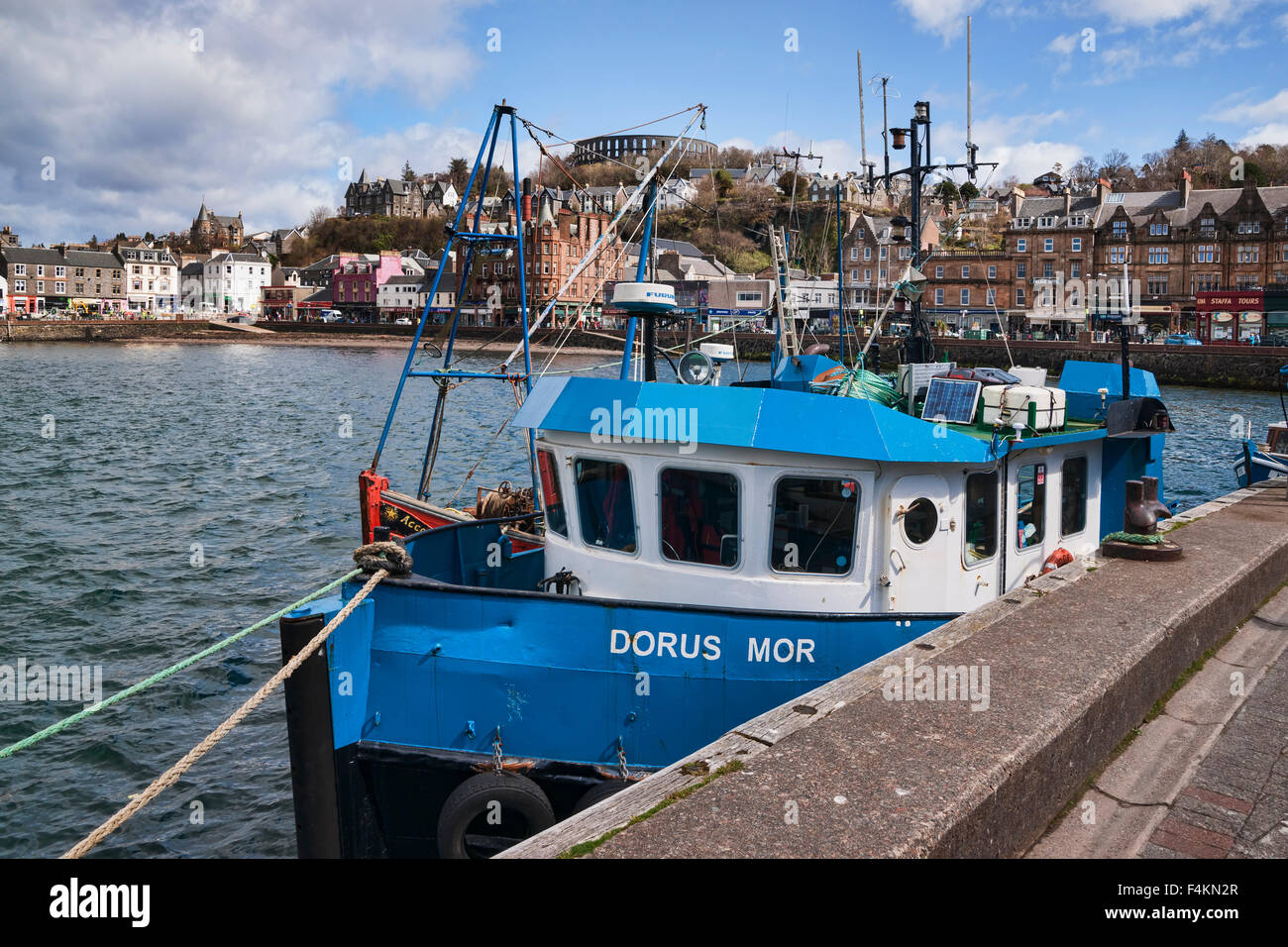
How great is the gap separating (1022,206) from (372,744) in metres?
102

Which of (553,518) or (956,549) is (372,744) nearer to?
(553,518)

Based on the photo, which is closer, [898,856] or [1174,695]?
[898,856]

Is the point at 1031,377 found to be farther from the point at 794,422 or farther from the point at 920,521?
the point at 794,422

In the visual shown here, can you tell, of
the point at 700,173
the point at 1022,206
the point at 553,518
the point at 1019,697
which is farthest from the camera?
the point at 700,173

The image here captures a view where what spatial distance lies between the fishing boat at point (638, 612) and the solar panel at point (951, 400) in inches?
16.6

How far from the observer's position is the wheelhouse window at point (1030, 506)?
9.98 m

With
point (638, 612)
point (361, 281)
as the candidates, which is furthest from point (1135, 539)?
point (361, 281)

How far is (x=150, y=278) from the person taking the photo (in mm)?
153500

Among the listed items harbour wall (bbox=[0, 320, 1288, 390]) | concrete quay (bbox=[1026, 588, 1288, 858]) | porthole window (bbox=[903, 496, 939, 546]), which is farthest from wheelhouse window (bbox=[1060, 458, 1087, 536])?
harbour wall (bbox=[0, 320, 1288, 390])

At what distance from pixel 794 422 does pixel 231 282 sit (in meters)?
169

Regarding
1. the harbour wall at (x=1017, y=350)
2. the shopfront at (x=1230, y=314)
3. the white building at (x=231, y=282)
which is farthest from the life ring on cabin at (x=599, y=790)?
the white building at (x=231, y=282)

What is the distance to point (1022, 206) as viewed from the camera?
9662cm
